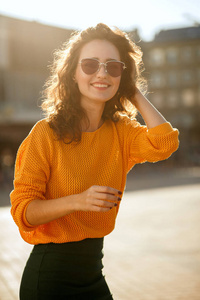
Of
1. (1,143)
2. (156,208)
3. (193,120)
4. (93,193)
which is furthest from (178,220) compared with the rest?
(193,120)

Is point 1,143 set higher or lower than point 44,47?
lower

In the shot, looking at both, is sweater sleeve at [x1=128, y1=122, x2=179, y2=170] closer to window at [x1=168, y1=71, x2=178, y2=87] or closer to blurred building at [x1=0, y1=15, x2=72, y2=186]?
blurred building at [x1=0, y1=15, x2=72, y2=186]

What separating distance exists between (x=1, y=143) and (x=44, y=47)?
19.6 ft

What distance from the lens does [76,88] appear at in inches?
82.2

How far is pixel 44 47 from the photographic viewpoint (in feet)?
75.8

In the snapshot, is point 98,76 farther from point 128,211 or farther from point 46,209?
point 128,211

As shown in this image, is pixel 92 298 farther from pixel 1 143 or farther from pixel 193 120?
pixel 193 120

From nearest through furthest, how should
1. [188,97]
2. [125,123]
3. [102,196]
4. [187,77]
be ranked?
[102,196] < [125,123] < [188,97] < [187,77]

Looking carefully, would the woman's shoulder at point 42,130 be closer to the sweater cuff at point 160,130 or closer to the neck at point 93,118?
the neck at point 93,118

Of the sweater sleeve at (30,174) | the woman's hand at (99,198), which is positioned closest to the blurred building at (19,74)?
the sweater sleeve at (30,174)

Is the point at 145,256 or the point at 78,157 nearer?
the point at 78,157

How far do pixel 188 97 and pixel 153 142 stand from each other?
2257 inches

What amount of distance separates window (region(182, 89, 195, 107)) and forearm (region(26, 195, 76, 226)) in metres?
57.5

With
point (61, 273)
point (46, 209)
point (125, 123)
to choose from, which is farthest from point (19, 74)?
point (46, 209)
